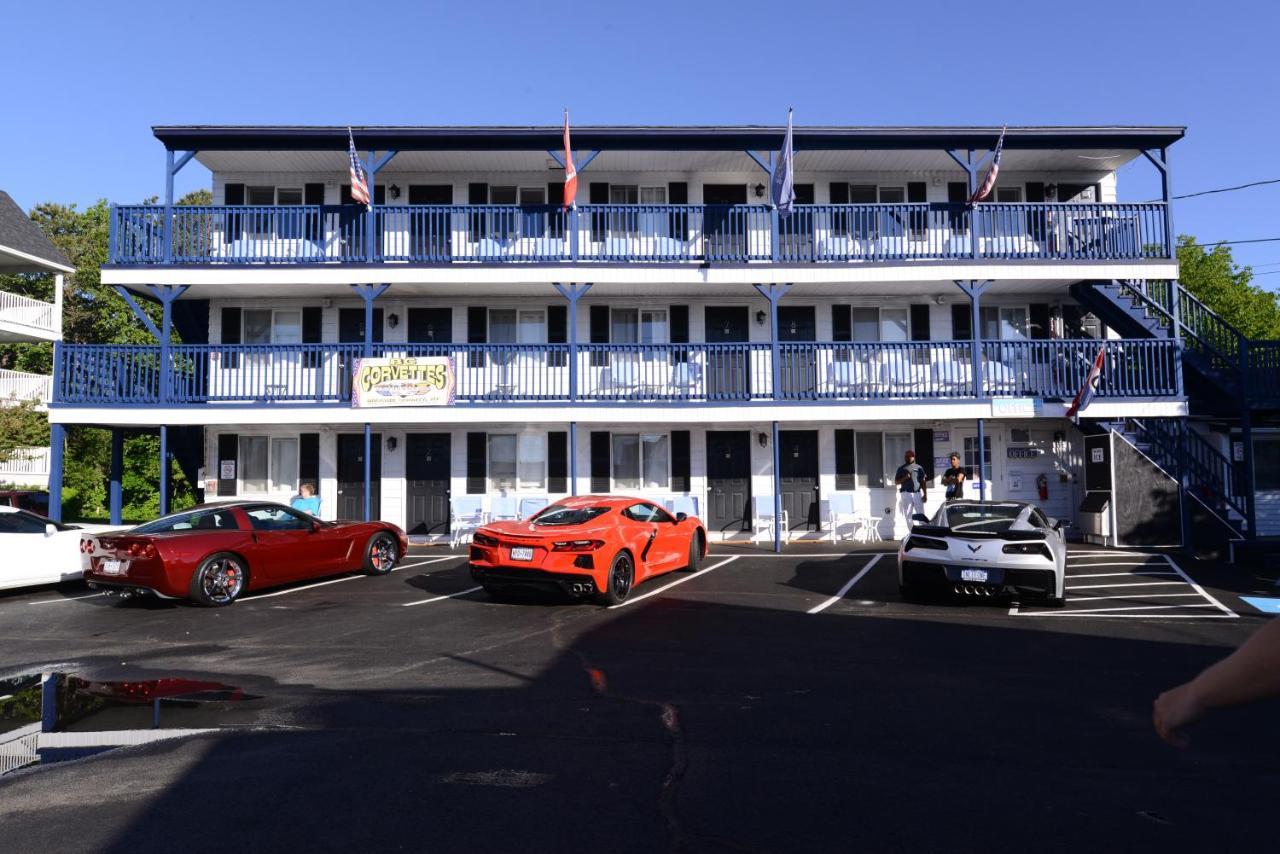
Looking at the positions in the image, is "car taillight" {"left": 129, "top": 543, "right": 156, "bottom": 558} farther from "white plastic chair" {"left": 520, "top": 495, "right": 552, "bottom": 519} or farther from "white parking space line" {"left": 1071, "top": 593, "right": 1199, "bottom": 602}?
"white parking space line" {"left": 1071, "top": 593, "right": 1199, "bottom": 602}

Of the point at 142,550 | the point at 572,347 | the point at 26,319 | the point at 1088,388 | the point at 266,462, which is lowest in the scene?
the point at 142,550

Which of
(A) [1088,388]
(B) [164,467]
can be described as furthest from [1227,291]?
(B) [164,467]

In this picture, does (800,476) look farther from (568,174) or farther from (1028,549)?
(1028,549)

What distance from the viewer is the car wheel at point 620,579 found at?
11.0m

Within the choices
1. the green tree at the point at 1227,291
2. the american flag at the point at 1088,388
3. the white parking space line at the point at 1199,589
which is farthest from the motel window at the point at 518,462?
the green tree at the point at 1227,291

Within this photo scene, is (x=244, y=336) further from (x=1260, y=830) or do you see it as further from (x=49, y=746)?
(x=1260, y=830)

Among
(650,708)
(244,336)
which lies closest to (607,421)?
(244,336)

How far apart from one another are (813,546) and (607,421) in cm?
502

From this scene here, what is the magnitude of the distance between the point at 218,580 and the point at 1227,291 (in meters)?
44.4

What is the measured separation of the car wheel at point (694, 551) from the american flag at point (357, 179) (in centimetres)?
976

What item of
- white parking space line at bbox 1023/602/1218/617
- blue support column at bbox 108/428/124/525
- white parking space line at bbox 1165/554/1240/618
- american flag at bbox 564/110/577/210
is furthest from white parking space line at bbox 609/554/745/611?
blue support column at bbox 108/428/124/525

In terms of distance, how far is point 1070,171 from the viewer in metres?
21.0

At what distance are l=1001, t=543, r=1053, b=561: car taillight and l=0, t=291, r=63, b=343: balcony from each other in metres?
29.6

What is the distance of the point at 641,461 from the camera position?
20.3m
